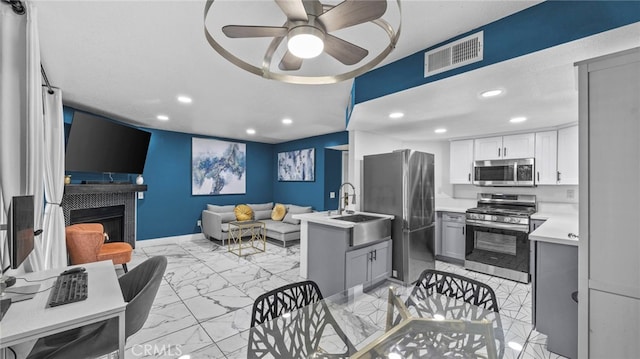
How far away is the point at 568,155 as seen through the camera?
3.51 meters

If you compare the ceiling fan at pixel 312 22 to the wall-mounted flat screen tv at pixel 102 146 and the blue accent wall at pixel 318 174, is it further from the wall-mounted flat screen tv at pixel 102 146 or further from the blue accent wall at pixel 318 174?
the blue accent wall at pixel 318 174

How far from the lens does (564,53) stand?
156 cm

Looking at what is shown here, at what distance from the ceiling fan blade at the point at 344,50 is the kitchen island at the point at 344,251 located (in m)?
1.80

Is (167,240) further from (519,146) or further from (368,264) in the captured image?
(519,146)

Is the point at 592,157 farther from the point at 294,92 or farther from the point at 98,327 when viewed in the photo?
the point at 98,327

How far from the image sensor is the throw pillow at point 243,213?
5723 mm

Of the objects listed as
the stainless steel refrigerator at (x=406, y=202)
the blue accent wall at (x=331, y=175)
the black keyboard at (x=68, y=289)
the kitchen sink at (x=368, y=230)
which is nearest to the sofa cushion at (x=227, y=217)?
the blue accent wall at (x=331, y=175)

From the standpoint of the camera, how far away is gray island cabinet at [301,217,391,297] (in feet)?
9.29

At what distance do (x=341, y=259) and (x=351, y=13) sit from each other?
237 cm

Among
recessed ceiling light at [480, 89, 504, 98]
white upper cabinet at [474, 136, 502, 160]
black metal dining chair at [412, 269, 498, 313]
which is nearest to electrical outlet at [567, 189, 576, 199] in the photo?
white upper cabinet at [474, 136, 502, 160]

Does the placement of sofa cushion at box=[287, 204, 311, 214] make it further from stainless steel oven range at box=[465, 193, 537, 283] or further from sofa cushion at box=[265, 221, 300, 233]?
stainless steel oven range at box=[465, 193, 537, 283]

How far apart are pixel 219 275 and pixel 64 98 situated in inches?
124

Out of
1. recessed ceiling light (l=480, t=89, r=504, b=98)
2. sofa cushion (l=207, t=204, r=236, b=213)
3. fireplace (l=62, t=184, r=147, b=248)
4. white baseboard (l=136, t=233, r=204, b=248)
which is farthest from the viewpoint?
sofa cushion (l=207, t=204, r=236, b=213)

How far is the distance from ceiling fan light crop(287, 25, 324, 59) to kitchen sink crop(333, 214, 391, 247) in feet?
6.64
